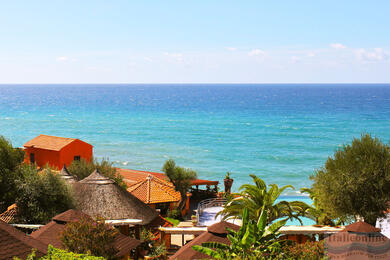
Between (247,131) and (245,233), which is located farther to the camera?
(247,131)

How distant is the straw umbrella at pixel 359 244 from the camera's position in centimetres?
1409

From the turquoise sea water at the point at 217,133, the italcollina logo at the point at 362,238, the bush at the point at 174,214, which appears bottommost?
the turquoise sea water at the point at 217,133

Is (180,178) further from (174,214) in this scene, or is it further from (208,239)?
(208,239)

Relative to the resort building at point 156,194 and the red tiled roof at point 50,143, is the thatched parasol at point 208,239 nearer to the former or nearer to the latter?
the resort building at point 156,194

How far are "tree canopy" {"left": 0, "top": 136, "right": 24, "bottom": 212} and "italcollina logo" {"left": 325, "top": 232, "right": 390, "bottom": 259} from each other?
1636cm

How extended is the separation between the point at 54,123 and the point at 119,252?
12149 centimetres

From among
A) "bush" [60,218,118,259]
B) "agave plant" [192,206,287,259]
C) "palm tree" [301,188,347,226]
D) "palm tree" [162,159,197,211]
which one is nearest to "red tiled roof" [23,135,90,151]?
"palm tree" [162,159,197,211]

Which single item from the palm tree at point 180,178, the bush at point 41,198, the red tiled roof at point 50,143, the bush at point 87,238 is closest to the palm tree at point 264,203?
the bush at point 87,238

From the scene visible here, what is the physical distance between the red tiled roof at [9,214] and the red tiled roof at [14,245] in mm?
8531

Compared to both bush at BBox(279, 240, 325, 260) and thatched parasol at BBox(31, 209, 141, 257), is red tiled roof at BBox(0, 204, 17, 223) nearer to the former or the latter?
thatched parasol at BBox(31, 209, 141, 257)

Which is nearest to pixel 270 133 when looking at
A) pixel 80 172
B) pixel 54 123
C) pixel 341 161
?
pixel 54 123

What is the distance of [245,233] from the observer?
12773mm

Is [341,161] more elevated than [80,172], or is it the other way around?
[341,161]

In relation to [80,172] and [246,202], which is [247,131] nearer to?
[80,172]
